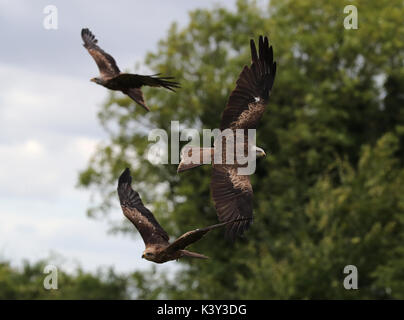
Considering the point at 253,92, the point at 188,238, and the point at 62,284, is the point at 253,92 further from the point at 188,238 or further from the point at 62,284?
the point at 62,284

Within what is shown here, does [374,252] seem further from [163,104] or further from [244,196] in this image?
[244,196]

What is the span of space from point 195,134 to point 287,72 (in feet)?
16.6

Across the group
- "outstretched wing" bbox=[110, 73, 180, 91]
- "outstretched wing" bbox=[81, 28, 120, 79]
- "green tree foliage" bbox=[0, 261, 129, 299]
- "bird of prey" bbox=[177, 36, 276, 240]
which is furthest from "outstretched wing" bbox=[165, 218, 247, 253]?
"green tree foliage" bbox=[0, 261, 129, 299]

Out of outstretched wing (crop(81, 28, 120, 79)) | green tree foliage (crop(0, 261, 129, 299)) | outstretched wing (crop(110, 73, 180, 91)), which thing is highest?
outstretched wing (crop(81, 28, 120, 79))

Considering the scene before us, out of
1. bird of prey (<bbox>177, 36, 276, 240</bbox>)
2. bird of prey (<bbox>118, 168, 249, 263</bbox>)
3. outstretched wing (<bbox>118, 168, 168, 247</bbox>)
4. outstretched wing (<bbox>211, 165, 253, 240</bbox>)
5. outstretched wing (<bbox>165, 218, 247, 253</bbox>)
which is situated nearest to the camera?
outstretched wing (<bbox>165, 218, 247, 253</bbox>)

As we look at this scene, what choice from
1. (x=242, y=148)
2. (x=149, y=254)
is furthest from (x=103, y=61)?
(x=149, y=254)

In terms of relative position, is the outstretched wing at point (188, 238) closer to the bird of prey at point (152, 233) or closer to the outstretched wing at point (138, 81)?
the bird of prey at point (152, 233)

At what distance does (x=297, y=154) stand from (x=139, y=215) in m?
26.1

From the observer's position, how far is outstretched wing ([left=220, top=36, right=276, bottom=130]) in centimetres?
890

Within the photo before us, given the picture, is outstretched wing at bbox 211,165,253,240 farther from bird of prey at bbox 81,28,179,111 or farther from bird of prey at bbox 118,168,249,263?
bird of prey at bbox 81,28,179,111

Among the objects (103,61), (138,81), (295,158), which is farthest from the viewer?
(295,158)

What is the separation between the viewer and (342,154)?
3619 cm

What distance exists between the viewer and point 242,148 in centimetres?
834

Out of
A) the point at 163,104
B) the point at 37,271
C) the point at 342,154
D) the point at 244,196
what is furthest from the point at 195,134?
the point at 244,196
